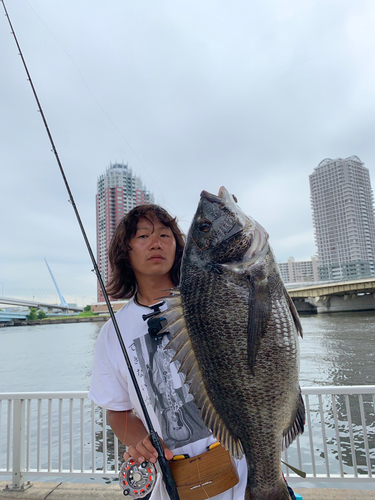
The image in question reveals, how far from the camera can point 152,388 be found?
1.54m

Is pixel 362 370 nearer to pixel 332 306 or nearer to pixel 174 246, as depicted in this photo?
pixel 174 246

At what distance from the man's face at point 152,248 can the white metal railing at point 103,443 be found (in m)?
2.20

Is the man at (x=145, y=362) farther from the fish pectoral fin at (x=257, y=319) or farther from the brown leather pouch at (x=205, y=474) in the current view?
the fish pectoral fin at (x=257, y=319)

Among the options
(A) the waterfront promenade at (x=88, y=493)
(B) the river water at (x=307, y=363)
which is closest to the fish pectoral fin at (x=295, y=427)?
(A) the waterfront promenade at (x=88, y=493)

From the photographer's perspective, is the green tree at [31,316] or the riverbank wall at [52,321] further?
the green tree at [31,316]

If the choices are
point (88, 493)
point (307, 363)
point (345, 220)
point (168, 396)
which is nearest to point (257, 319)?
point (168, 396)

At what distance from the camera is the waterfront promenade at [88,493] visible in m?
3.28

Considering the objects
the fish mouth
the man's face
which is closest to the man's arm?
the man's face

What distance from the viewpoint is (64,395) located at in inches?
138

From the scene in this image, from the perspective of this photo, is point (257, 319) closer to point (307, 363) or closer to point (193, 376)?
point (193, 376)

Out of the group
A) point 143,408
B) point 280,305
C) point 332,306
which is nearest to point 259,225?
point 280,305

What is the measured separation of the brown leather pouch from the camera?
4.52 feet

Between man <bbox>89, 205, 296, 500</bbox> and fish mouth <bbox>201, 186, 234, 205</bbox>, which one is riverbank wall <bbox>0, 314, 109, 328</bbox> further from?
fish mouth <bbox>201, 186, 234, 205</bbox>

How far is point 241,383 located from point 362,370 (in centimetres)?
1427
